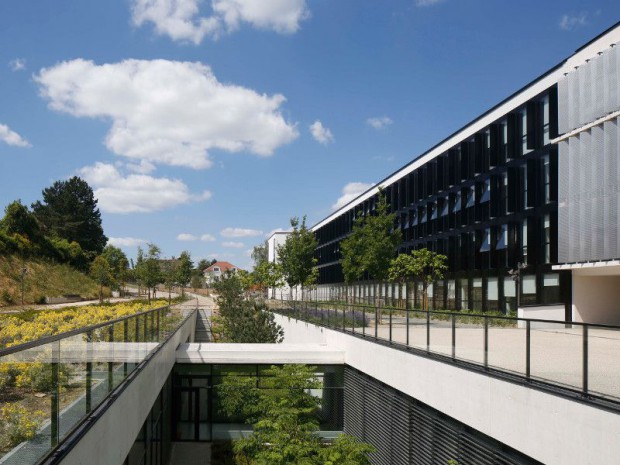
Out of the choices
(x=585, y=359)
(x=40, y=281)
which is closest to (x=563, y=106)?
(x=585, y=359)

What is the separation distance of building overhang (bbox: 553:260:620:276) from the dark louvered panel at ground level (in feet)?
38.4

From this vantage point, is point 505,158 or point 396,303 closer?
point 505,158

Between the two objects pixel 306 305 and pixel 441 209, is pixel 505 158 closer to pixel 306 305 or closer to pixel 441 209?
pixel 441 209

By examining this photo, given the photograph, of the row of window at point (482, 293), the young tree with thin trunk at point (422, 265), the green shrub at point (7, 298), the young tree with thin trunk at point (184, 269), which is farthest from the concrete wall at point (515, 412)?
the young tree with thin trunk at point (184, 269)

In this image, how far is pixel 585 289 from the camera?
28.8 m

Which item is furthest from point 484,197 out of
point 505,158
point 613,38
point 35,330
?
point 35,330

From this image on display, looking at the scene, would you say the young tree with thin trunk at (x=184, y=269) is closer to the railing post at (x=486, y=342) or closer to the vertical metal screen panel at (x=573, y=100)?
the vertical metal screen panel at (x=573, y=100)

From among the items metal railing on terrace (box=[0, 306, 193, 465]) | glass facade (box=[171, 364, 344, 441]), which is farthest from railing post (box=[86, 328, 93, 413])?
glass facade (box=[171, 364, 344, 441])

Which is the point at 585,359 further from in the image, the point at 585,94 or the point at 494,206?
the point at 494,206

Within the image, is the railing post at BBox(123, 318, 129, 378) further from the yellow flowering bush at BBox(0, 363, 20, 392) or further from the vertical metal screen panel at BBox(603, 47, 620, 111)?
the vertical metal screen panel at BBox(603, 47, 620, 111)

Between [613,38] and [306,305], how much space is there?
17381 millimetres

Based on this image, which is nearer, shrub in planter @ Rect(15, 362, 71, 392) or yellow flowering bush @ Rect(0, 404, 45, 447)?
yellow flowering bush @ Rect(0, 404, 45, 447)

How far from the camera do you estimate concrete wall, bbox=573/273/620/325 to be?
28.8 m

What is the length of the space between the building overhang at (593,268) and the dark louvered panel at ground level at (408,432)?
1171 cm
